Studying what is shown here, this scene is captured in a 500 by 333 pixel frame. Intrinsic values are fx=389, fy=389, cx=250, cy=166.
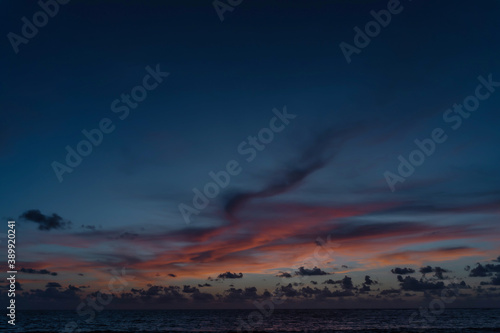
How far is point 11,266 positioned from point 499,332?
84.7 meters

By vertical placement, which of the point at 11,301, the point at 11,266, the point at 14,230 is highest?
the point at 14,230

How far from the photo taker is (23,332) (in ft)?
268

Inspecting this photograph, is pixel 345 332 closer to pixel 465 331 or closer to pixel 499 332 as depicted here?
pixel 465 331

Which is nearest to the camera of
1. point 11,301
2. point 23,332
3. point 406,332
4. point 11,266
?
point 11,266

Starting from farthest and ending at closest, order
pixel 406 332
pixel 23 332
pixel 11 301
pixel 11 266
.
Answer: pixel 23 332 → pixel 406 332 → pixel 11 301 → pixel 11 266

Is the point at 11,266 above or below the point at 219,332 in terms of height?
above

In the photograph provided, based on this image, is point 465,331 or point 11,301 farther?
point 465,331

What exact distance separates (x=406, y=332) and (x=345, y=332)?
12.9 m

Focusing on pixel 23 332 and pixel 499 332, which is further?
pixel 23 332

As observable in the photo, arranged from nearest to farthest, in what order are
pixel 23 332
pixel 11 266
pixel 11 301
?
pixel 11 266
pixel 11 301
pixel 23 332

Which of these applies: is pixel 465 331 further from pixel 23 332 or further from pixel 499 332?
pixel 23 332

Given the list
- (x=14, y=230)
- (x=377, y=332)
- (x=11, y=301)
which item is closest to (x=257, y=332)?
(x=377, y=332)

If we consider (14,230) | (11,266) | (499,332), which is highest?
(14,230)

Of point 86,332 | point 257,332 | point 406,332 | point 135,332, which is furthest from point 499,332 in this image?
point 86,332
